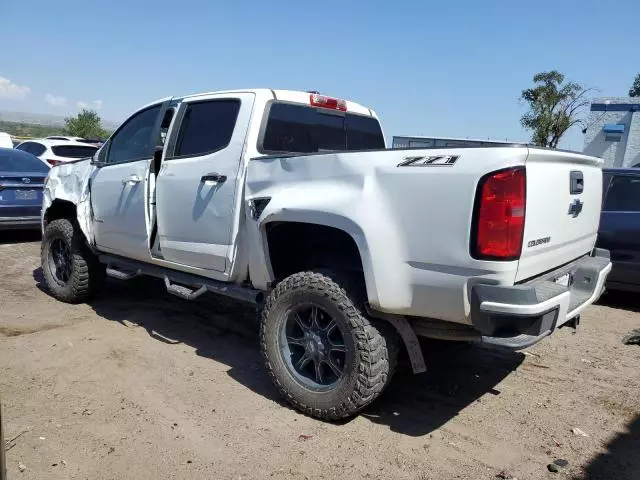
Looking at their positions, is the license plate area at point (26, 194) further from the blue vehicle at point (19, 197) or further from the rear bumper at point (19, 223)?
Result: the rear bumper at point (19, 223)

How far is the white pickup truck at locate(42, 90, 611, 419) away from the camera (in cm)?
279

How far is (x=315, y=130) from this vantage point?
4590 millimetres

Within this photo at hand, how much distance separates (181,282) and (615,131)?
1084 inches

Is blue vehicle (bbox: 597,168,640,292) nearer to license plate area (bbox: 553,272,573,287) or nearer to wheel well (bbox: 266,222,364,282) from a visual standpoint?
license plate area (bbox: 553,272,573,287)

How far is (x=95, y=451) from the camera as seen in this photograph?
3.09 metres

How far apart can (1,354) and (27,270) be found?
346 centimetres

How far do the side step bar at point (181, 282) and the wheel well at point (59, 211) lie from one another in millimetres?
798

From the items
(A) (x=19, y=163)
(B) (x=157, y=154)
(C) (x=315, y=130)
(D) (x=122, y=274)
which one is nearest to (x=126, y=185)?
(B) (x=157, y=154)

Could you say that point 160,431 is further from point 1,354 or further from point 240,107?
point 240,107

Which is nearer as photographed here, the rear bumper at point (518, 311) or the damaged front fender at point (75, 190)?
the rear bumper at point (518, 311)

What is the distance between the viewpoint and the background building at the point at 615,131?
26.0 meters

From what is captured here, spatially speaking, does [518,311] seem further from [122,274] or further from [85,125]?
[85,125]

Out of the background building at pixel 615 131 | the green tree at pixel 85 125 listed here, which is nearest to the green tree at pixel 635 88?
the background building at pixel 615 131

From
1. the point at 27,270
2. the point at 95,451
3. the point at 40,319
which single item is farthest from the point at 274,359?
the point at 27,270
